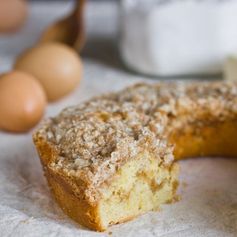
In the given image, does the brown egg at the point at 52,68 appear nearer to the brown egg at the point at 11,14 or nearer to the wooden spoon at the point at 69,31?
the wooden spoon at the point at 69,31

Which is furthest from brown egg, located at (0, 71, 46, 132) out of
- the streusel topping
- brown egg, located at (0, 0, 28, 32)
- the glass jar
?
brown egg, located at (0, 0, 28, 32)

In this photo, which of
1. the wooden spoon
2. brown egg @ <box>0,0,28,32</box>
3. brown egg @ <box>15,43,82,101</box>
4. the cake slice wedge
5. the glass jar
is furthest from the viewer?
brown egg @ <box>0,0,28,32</box>

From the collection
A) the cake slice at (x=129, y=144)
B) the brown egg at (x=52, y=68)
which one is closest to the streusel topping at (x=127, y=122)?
the cake slice at (x=129, y=144)

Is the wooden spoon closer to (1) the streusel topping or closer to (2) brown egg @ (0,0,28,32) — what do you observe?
(2) brown egg @ (0,0,28,32)

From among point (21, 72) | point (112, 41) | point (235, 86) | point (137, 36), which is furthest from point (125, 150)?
point (112, 41)

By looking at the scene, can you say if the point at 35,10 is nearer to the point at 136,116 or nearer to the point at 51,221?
the point at 136,116

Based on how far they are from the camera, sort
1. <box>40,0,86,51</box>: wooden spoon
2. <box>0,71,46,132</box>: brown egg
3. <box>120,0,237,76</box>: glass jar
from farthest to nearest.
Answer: <box>40,0,86,51</box>: wooden spoon < <box>120,0,237,76</box>: glass jar < <box>0,71,46,132</box>: brown egg

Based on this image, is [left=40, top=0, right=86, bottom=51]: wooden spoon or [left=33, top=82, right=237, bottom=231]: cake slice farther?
[left=40, top=0, right=86, bottom=51]: wooden spoon
